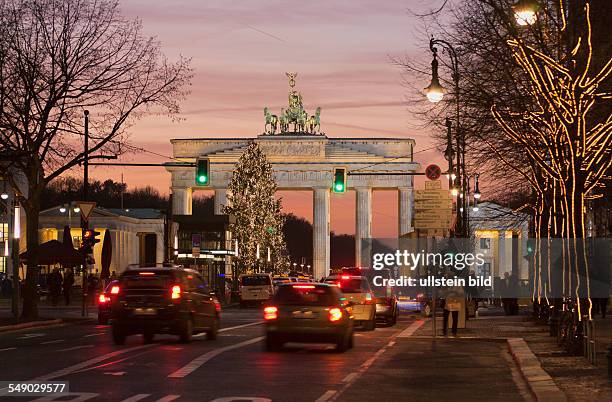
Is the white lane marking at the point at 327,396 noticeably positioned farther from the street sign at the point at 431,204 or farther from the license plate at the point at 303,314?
the street sign at the point at 431,204

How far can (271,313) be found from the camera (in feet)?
90.7

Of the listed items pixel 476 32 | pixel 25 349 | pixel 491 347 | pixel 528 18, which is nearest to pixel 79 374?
pixel 25 349

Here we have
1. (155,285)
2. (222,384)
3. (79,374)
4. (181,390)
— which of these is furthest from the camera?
(155,285)

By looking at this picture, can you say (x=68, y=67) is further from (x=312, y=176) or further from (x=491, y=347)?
(x=312, y=176)

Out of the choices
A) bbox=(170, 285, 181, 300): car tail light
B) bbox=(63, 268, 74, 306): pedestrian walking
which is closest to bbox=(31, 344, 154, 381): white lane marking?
bbox=(170, 285, 181, 300): car tail light

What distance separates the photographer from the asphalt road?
17.3 metres

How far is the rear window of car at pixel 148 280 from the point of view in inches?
1172

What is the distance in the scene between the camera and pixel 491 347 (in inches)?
1216

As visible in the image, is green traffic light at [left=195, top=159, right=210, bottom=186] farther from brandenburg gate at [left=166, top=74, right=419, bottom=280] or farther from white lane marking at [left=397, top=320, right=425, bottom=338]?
brandenburg gate at [left=166, top=74, right=419, bottom=280]

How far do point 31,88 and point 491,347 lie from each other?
743 inches

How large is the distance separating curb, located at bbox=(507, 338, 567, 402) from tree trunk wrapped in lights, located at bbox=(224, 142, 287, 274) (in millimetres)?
74543

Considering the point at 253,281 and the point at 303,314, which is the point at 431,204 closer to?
the point at 303,314

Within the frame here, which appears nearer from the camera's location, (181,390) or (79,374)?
(181,390)

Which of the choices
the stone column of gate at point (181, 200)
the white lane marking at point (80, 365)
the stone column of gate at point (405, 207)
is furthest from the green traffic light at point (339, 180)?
the stone column of gate at point (181, 200)
